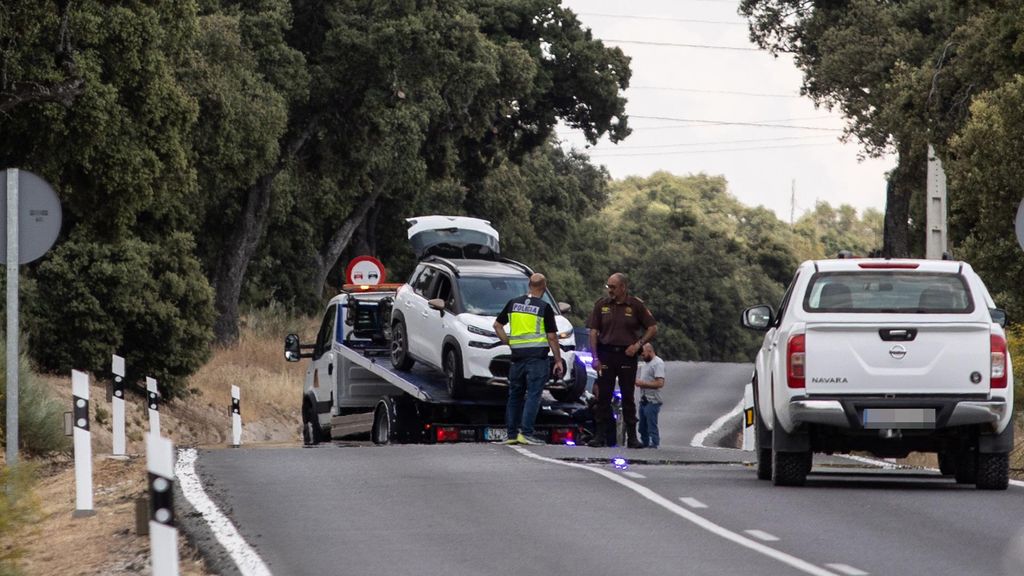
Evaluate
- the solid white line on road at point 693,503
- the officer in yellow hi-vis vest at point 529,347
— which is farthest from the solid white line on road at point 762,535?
the officer in yellow hi-vis vest at point 529,347

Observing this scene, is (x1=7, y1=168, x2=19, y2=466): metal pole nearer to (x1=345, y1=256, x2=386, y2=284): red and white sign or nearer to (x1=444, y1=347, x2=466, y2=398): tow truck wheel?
(x1=444, y1=347, x2=466, y2=398): tow truck wheel

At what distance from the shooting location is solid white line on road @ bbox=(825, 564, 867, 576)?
10031 millimetres

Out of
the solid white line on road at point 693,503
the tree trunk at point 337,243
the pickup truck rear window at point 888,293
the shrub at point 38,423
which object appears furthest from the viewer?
the tree trunk at point 337,243

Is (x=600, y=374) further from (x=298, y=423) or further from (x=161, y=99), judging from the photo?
(x=298, y=423)

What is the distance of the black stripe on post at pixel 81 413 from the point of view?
46.5 feet

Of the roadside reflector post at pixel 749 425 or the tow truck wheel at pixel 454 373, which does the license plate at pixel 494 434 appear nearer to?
the tow truck wheel at pixel 454 373

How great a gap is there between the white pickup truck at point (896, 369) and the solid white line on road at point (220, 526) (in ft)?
14.9

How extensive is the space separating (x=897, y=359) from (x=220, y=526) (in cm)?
A: 547

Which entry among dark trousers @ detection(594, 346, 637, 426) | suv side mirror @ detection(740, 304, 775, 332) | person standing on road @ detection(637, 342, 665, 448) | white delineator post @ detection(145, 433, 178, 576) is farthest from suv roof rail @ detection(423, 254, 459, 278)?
white delineator post @ detection(145, 433, 178, 576)

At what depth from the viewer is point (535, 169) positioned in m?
72.1

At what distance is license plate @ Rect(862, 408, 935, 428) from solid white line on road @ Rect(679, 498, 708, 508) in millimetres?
1671

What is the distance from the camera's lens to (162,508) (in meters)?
8.03

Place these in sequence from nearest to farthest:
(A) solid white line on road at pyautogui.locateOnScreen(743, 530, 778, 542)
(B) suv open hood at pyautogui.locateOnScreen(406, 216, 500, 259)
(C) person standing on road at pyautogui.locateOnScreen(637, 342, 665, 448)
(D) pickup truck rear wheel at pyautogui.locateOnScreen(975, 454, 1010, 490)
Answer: (A) solid white line on road at pyautogui.locateOnScreen(743, 530, 778, 542), (D) pickup truck rear wheel at pyautogui.locateOnScreen(975, 454, 1010, 490), (C) person standing on road at pyautogui.locateOnScreen(637, 342, 665, 448), (B) suv open hood at pyautogui.locateOnScreen(406, 216, 500, 259)

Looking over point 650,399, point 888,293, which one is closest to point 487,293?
point 650,399
